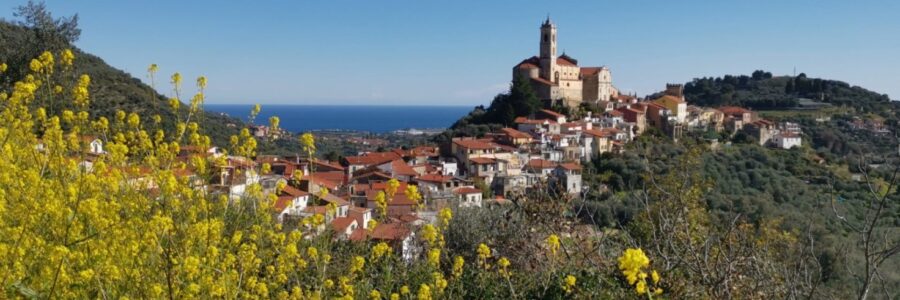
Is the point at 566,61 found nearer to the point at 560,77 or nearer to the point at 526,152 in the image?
the point at 560,77

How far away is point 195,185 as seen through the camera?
15.9 ft

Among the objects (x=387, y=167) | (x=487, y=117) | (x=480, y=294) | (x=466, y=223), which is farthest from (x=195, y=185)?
(x=487, y=117)

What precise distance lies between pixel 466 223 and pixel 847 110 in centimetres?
8229

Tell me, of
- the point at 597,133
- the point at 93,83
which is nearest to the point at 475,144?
the point at 597,133

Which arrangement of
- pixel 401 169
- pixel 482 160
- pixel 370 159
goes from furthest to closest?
pixel 482 160
pixel 370 159
pixel 401 169

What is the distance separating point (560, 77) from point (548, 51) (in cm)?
250

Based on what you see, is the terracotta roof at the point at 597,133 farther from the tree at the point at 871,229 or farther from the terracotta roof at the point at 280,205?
the tree at the point at 871,229

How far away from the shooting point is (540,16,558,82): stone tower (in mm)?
59906

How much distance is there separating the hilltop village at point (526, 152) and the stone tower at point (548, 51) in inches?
3.3

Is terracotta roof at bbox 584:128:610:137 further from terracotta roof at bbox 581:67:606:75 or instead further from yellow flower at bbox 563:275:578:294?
yellow flower at bbox 563:275:578:294

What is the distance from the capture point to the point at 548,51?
60.5 meters

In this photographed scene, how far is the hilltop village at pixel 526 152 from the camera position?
1866cm

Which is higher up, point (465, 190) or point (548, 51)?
point (548, 51)

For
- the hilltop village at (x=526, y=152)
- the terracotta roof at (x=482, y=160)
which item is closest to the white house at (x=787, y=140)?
the hilltop village at (x=526, y=152)
